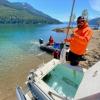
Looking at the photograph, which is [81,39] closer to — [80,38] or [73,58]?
[80,38]

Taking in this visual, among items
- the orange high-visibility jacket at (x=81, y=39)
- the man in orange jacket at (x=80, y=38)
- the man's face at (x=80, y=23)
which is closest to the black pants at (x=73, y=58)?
the man in orange jacket at (x=80, y=38)

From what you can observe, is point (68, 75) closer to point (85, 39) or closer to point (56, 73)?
point (56, 73)

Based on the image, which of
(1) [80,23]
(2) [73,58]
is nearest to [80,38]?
(1) [80,23]

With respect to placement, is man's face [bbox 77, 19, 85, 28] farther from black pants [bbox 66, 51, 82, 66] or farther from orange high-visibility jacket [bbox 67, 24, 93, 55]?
black pants [bbox 66, 51, 82, 66]

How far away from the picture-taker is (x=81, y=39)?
7.58 m

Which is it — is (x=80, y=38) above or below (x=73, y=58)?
above

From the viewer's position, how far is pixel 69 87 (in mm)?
6750

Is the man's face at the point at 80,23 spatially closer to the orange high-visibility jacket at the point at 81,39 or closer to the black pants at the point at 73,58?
the orange high-visibility jacket at the point at 81,39

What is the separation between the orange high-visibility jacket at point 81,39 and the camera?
24.9ft

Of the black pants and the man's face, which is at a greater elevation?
the man's face

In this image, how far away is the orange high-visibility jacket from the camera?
7.57 metres

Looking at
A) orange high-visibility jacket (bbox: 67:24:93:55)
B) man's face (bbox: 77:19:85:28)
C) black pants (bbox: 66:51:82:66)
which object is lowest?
black pants (bbox: 66:51:82:66)

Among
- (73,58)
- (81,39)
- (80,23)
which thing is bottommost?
(73,58)

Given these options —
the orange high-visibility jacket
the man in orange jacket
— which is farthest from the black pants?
the orange high-visibility jacket
